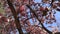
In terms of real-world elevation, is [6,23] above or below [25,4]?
below

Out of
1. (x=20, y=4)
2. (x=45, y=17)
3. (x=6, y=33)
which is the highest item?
(x=20, y=4)

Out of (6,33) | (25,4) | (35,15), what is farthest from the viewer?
(6,33)

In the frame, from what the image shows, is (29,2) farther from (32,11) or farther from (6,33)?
(6,33)

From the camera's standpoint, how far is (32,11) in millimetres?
5711

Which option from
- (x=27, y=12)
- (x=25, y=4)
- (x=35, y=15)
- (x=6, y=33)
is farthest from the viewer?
(x=6, y=33)

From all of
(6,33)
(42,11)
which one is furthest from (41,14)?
(6,33)

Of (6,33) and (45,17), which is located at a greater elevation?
(45,17)

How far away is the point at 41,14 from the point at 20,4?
675 millimetres

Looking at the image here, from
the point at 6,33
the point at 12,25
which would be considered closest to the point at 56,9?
the point at 12,25

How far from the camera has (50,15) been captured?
638cm

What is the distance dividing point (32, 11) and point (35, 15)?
155 mm

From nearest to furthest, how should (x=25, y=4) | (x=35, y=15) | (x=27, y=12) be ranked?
(x=35, y=15), (x=25, y=4), (x=27, y=12)

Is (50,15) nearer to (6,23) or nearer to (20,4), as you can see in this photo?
(20,4)

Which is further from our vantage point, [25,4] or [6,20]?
[6,20]
